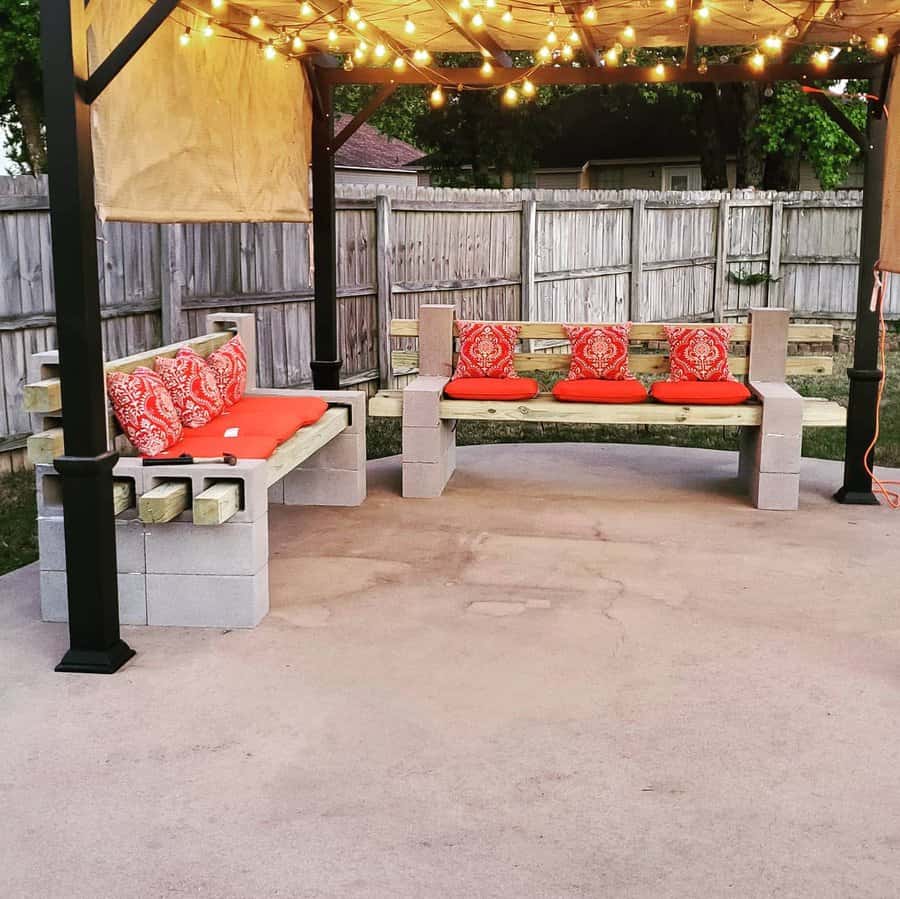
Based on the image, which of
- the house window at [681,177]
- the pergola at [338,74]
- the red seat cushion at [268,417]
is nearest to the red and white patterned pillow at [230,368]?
the red seat cushion at [268,417]

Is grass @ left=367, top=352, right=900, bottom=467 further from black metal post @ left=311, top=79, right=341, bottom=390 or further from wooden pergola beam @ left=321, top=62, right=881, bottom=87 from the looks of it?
wooden pergola beam @ left=321, top=62, right=881, bottom=87

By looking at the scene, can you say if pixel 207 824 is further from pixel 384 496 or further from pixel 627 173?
pixel 627 173

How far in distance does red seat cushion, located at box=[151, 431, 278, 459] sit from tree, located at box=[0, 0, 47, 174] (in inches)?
538

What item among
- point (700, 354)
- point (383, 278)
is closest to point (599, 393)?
point (700, 354)

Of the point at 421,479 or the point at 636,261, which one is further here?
the point at 636,261

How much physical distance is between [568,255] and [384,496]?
7.62 metres

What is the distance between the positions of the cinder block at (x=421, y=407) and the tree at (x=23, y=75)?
1260 cm

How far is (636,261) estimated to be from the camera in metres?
15.4

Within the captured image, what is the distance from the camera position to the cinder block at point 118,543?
4.94m

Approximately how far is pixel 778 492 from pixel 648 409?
0.94 m

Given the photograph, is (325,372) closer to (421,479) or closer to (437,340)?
(437,340)

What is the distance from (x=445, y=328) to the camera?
8.09 meters

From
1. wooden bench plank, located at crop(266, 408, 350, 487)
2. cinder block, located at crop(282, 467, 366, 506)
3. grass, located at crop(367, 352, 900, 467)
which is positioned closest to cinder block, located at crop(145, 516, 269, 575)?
wooden bench plank, located at crop(266, 408, 350, 487)

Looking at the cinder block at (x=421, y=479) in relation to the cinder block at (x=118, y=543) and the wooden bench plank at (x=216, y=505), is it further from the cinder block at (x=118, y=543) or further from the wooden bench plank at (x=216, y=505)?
the cinder block at (x=118, y=543)
